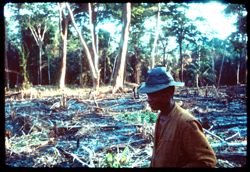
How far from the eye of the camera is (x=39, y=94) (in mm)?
6582

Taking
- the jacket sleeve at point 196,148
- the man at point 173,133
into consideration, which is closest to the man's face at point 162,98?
the man at point 173,133

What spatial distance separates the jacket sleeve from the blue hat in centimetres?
30

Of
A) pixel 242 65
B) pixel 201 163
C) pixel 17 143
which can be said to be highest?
pixel 242 65

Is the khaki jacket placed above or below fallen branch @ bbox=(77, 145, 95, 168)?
above

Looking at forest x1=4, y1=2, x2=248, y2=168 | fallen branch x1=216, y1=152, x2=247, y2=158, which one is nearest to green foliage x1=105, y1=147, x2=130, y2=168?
forest x1=4, y1=2, x2=248, y2=168

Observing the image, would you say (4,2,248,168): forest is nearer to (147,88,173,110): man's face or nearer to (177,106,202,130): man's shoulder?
(147,88,173,110): man's face

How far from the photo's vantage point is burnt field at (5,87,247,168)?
3695 millimetres

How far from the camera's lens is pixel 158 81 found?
1.95m

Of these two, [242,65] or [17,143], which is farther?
[242,65]

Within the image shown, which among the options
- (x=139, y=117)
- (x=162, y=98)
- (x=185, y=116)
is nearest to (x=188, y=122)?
(x=185, y=116)

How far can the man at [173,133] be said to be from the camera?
1677 mm

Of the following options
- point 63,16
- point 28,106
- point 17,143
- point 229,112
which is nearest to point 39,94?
point 28,106

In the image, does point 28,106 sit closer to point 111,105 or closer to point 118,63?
point 111,105

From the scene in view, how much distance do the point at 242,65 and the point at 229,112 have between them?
2.17 m
